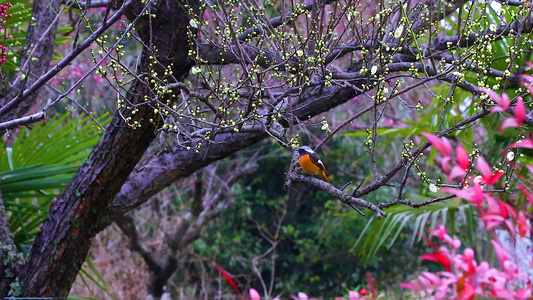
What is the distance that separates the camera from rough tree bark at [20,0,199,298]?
2.34 meters

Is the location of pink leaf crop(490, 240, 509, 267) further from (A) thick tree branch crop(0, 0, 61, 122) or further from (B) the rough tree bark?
(A) thick tree branch crop(0, 0, 61, 122)

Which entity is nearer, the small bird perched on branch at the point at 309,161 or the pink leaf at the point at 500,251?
the pink leaf at the point at 500,251

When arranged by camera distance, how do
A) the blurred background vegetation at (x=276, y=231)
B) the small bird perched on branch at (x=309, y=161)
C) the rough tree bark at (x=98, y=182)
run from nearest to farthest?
the rough tree bark at (x=98, y=182), the small bird perched on branch at (x=309, y=161), the blurred background vegetation at (x=276, y=231)

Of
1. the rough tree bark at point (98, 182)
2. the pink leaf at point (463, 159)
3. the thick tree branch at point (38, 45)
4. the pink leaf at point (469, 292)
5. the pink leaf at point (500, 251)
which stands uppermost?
the thick tree branch at point (38, 45)

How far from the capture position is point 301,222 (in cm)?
802

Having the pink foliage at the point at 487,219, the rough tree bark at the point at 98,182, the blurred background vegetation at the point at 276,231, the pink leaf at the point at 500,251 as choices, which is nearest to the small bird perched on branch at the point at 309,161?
the rough tree bark at the point at 98,182

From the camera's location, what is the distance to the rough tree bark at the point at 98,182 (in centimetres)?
234

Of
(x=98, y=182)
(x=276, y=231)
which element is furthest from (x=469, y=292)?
(x=276, y=231)

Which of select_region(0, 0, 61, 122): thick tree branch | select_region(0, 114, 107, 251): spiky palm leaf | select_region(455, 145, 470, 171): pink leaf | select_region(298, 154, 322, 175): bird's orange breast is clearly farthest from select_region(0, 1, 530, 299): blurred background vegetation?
select_region(455, 145, 470, 171): pink leaf

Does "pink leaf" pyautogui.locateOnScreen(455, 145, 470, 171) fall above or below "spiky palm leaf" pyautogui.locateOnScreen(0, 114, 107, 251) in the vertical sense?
below

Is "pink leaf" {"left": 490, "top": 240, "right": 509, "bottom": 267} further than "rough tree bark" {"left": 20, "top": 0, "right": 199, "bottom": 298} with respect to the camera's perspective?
No

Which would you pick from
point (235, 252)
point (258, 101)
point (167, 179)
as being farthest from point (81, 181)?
point (235, 252)

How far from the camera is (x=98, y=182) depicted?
96.7 inches

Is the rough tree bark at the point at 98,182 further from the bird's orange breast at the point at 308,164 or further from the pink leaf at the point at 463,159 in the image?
the pink leaf at the point at 463,159
